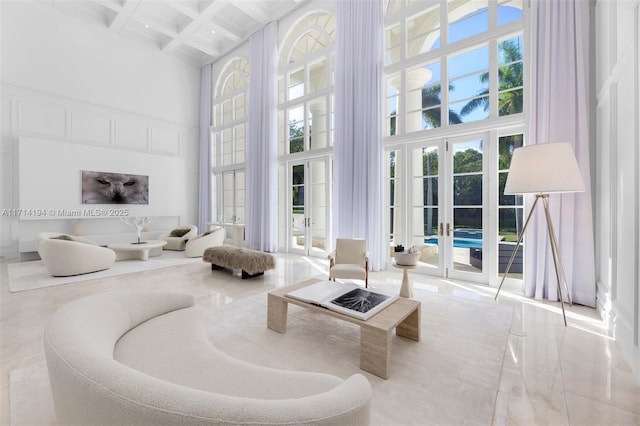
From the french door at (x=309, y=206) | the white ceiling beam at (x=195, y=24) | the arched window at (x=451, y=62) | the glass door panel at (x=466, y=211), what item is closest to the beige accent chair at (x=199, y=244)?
the french door at (x=309, y=206)

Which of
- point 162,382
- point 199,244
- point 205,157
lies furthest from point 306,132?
point 162,382

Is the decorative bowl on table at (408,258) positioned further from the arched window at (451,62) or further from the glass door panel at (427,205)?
the arched window at (451,62)

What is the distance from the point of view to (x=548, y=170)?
279cm

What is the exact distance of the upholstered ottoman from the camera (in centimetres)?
450

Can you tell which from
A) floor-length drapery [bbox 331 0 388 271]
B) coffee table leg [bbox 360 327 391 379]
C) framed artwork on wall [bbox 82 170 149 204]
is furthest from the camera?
framed artwork on wall [bbox 82 170 149 204]

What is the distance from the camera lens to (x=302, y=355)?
2.27 m

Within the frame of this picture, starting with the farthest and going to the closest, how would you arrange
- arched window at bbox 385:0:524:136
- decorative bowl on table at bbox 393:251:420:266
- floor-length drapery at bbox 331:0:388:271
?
floor-length drapery at bbox 331:0:388:271
arched window at bbox 385:0:524:136
decorative bowl on table at bbox 393:251:420:266

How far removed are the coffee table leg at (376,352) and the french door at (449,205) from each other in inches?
122

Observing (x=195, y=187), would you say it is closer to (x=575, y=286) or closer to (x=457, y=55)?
(x=457, y=55)

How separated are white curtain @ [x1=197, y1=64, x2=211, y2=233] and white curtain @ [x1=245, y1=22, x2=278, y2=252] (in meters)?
2.22

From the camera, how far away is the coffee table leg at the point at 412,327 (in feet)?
8.20

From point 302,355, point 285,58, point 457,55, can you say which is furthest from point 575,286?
point 285,58

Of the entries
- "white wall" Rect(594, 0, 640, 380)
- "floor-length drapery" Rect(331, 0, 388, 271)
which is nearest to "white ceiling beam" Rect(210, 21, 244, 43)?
"floor-length drapery" Rect(331, 0, 388, 271)

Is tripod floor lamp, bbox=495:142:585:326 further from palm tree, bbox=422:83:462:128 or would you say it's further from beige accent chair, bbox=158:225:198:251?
beige accent chair, bbox=158:225:198:251
